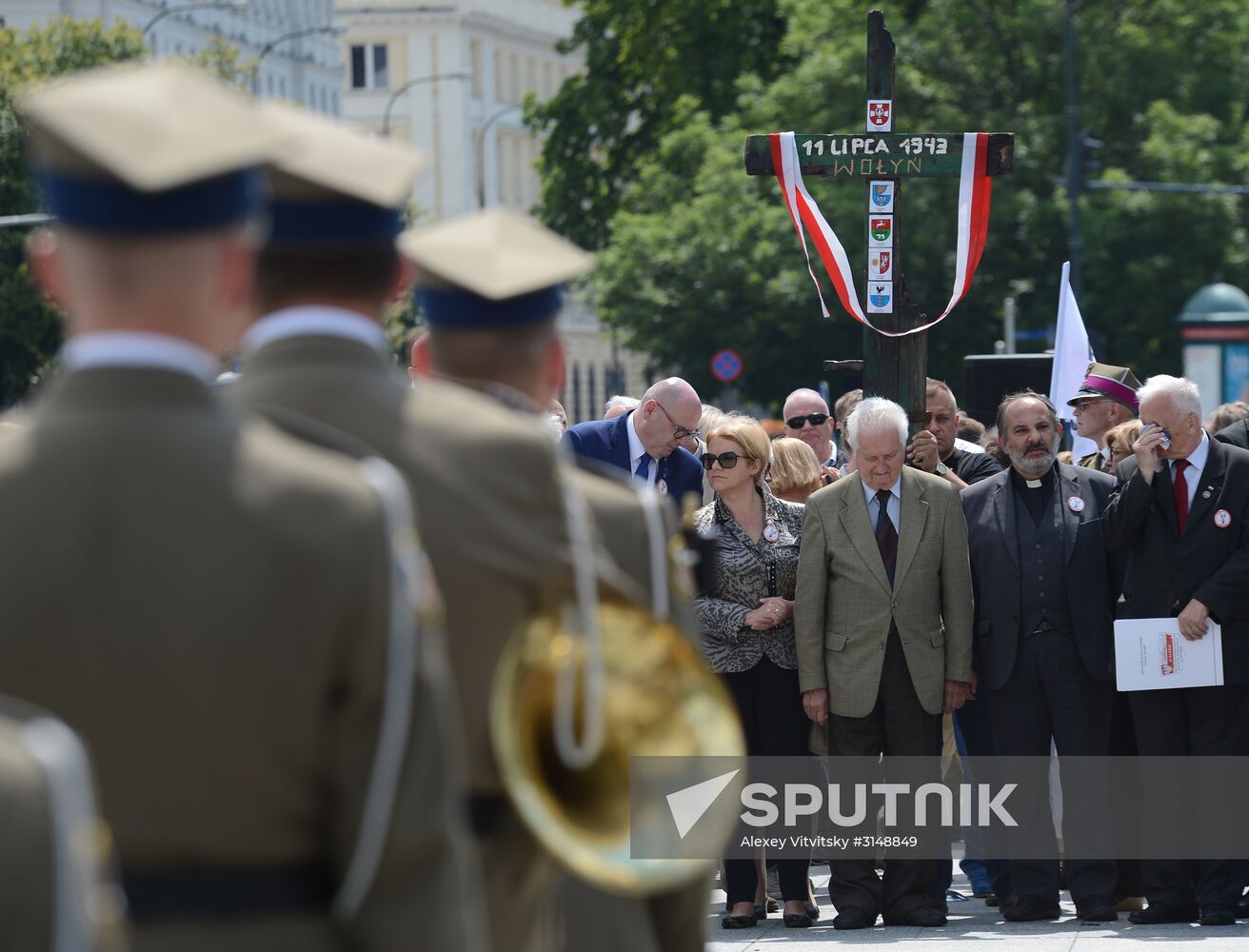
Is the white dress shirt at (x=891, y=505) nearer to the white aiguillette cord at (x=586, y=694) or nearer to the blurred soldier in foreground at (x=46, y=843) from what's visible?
the white aiguillette cord at (x=586, y=694)

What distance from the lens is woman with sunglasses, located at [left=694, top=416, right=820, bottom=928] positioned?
10344 millimetres

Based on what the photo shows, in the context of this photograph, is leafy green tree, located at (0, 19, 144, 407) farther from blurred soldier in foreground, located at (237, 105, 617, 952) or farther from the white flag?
blurred soldier in foreground, located at (237, 105, 617, 952)

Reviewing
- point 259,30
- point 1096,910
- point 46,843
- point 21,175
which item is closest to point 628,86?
point 21,175

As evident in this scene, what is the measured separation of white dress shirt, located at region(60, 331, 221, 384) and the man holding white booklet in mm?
7875

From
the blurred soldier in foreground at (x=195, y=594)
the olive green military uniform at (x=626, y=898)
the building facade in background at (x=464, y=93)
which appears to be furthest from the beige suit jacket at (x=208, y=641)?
the building facade in background at (x=464, y=93)

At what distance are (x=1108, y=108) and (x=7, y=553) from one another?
3710cm

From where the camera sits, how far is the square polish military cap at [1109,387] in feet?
42.4

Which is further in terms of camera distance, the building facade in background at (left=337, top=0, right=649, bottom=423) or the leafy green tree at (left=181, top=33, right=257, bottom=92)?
the building facade in background at (left=337, top=0, right=649, bottom=423)

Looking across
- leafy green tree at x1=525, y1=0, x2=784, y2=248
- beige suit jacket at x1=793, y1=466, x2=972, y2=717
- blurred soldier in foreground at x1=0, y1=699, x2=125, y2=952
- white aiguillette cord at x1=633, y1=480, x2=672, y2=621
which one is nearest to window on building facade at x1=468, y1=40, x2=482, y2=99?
leafy green tree at x1=525, y1=0, x2=784, y2=248

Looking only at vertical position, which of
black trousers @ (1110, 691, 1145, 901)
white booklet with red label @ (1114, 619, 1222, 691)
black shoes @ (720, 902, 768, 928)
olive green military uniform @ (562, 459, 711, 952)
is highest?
olive green military uniform @ (562, 459, 711, 952)

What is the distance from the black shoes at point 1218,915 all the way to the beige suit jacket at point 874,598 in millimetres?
1362

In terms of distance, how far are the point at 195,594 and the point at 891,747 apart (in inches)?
316

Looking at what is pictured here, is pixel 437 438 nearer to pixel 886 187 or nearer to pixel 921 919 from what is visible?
pixel 921 919

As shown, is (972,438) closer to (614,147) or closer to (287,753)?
(287,753)
